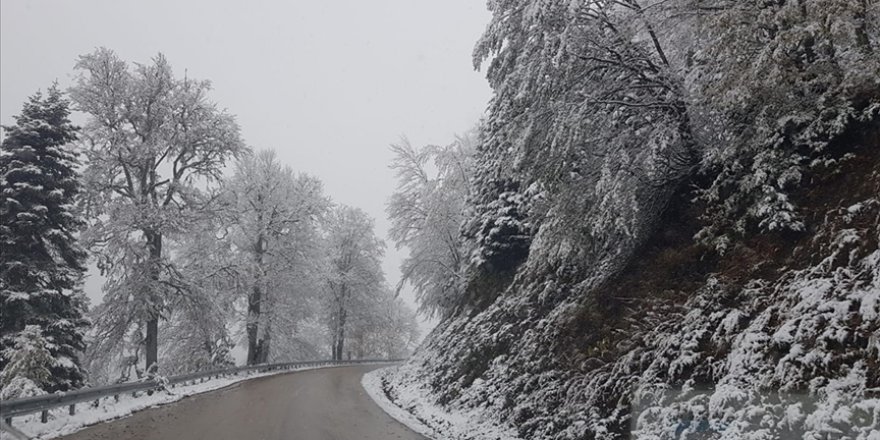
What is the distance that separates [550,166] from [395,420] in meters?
6.84

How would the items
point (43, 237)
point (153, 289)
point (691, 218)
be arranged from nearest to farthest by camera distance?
1. point (691, 218)
2. point (43, 237)
3. point (153, 289)

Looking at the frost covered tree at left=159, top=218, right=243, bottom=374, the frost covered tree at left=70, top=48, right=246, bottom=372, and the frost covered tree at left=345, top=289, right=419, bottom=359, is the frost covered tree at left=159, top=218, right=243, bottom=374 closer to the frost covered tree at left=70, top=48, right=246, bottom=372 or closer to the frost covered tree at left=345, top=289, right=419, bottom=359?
the frost covered tree at left=70, top=48, right=246, bottom=372

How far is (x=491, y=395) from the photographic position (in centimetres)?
1173

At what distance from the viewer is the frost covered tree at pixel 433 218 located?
89.9ft

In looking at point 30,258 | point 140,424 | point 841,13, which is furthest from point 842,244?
point 30,258

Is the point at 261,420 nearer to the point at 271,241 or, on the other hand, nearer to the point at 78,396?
the point at 78,396

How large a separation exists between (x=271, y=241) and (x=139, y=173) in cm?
1059

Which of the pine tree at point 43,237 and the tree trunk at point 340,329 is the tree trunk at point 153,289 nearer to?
the pine tree at point 43,237

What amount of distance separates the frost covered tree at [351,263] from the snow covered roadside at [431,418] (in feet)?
73.9

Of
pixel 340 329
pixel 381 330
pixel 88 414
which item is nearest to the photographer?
pixel 88 414

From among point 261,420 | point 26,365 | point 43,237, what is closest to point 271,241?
point 43,237

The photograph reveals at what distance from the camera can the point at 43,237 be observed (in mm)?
14508

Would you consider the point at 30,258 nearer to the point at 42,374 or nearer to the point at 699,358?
the point at 42,374

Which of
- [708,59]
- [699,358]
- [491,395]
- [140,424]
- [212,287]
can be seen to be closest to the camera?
[699,358]
